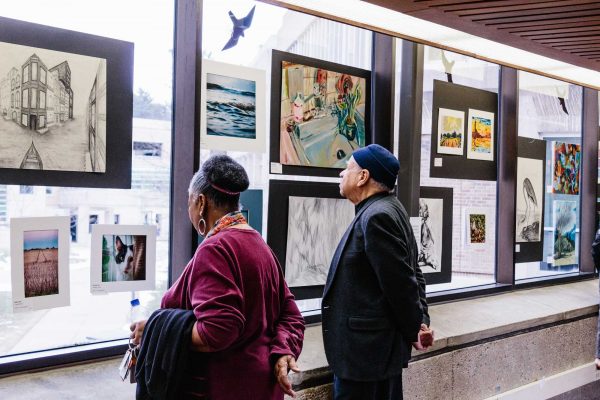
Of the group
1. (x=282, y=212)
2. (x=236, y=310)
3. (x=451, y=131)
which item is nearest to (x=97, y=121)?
(x=282, y=212)

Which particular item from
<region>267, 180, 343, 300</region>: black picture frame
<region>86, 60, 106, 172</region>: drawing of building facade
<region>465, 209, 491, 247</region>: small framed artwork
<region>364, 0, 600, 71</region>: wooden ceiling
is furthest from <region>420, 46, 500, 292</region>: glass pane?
<region>86, 60, 106, 172</region>: drawing of building facade

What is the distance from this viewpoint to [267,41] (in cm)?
362

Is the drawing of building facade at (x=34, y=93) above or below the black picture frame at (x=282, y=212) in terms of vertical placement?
above

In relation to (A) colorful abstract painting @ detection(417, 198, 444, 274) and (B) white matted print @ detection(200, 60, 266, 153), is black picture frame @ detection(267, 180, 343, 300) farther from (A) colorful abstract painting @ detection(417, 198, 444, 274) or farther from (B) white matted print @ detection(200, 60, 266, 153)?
(A) colorful abstract painting @ detection(417, 198, 444, 274)

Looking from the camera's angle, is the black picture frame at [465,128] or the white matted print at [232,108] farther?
the black picture frame at [465,128]

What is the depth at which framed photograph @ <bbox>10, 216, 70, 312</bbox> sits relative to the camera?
8.54 ft

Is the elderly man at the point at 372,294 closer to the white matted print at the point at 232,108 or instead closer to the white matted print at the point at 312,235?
the white matted print at the point at 232,108

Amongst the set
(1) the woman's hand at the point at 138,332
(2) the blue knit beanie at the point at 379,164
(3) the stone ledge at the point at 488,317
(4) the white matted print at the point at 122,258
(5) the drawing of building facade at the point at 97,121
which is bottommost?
(3) the stone ledge at the point at 488,317

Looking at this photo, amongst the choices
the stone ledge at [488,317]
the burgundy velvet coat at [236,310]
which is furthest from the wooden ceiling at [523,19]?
the stone ledge at [488,317]

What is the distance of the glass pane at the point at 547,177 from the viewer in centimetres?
562

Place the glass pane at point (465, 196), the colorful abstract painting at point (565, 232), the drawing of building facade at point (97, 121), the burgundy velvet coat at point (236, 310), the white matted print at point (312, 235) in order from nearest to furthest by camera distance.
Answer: the burgundy velvet coat at point (236, 310) → the drawing of building facade at point (97, 121) → the white matted print at point (312, 235) → the glass pane at point (465, 196) → the colorful abstract painting at point (565, 232)

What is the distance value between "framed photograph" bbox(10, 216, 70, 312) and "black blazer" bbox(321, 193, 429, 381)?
1.16 metres

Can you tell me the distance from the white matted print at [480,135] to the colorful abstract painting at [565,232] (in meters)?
1.34

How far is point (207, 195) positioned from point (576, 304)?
4216 mm
